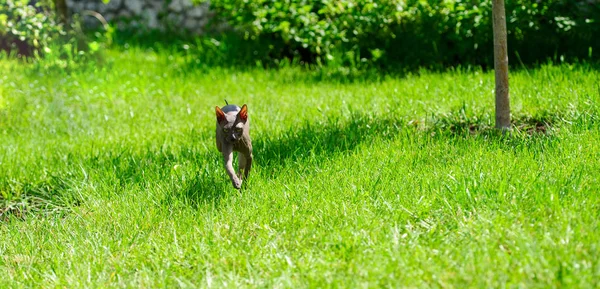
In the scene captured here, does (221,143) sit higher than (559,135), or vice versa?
(221,143)

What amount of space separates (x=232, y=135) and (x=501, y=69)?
1889mm

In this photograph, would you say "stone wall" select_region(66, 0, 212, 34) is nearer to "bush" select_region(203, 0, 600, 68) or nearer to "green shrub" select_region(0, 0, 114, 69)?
"green shrub" select_region(0, 0, 114, 69)

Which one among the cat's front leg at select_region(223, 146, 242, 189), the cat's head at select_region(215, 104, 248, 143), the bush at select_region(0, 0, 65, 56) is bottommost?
the cat's front leg at select_region(223, 146, 242, 189)

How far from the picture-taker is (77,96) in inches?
269

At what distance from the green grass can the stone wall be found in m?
5.55

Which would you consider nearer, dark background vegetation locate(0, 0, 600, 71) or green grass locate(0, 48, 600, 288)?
green grass locate(0, 48, 600, 288)

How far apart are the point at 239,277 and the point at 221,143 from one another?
0.88 metres

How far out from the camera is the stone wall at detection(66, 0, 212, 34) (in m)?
11.5

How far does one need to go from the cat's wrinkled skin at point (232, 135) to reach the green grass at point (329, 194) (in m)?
0.21

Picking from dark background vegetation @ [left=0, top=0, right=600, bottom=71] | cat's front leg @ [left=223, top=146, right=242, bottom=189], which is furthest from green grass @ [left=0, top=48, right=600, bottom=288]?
dark background vegetation @ [left=0, top=0, right=600, bottom=71]

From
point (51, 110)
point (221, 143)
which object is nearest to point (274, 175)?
point (221, 143)

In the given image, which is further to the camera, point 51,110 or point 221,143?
point 51,110

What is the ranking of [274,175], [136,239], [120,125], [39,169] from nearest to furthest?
[136,239]
[274,175]
[39,169]
[120,125]

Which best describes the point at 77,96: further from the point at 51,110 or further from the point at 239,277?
the point at 239,277
